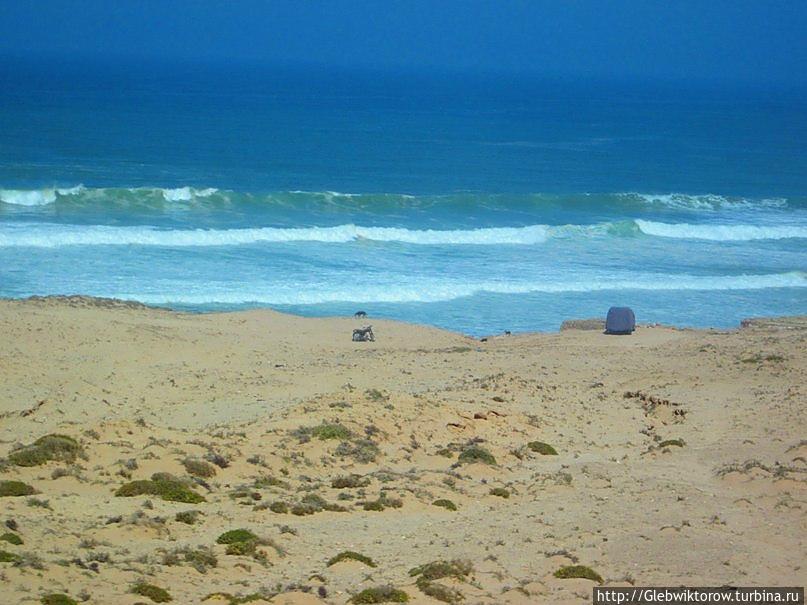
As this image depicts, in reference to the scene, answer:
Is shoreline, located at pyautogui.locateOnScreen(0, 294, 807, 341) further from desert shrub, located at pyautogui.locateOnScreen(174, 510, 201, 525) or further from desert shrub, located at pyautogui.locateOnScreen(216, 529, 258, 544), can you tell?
desert shrub, located at pyautogui.locateOnScreen(216, 529, 258, 544)

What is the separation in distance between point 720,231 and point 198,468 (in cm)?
3539

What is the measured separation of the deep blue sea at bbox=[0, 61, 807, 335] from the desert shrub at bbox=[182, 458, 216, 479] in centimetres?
1541

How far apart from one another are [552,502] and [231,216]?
31.3 metres

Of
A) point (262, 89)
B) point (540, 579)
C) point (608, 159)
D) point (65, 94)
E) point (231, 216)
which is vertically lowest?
point (540, 579)

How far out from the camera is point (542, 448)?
16422mm

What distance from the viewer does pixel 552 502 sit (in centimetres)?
1366

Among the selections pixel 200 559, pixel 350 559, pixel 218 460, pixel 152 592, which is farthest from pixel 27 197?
pixel 152 592

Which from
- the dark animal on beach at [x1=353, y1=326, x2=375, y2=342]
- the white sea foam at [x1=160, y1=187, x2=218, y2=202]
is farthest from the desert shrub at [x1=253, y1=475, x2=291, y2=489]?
the white sea foam at [x1=160, y1=187, x2=218, y2=202]

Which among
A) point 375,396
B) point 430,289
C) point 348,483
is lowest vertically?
point 348,483

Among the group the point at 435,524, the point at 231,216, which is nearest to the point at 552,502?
the point at 435,524

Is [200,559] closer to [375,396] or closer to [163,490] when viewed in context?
[163,490]

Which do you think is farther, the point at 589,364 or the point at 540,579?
the point at 589,364

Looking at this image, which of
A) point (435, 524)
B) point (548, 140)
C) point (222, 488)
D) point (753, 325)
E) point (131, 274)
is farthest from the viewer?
point (548, 140)

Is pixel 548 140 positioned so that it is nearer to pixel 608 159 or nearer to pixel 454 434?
pixel 608 159
